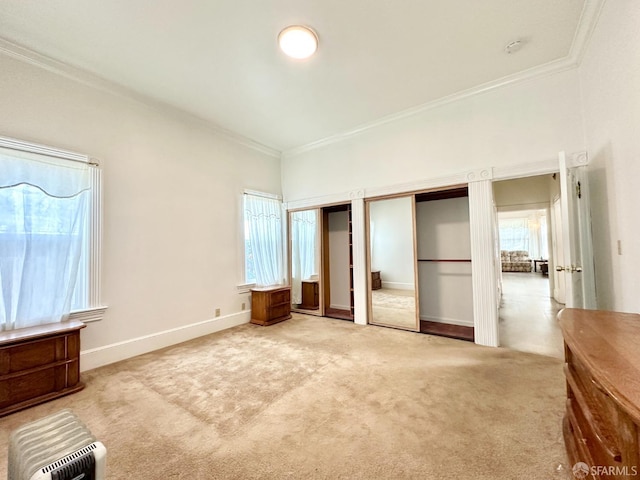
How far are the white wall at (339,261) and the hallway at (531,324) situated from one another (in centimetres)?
261

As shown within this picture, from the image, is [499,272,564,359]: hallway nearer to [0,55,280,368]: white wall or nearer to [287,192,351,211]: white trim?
[287,192,351,211]: white trim

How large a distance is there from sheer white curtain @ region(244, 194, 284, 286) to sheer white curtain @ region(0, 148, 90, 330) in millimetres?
2274

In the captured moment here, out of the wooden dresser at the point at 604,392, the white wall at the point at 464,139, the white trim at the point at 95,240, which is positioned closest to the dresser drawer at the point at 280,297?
the white wall at the point at 464,139

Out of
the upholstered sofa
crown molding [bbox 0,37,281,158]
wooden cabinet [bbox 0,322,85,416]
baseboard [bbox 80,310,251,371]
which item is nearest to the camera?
wooden cabinet [bbox 0,322,85,416]

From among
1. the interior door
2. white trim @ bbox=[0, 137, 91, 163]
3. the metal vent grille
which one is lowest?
the metal vent grille

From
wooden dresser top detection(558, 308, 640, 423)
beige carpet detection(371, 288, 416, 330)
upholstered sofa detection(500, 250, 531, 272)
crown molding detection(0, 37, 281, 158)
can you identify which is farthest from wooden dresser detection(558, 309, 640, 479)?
upholstered sofa detection(500, 250, 531, 272)

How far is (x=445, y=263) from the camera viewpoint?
433 cm

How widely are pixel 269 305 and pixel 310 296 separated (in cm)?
122

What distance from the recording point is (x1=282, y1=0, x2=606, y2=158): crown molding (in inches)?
90.7

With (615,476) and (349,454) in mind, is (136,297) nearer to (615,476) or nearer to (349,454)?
(349,454)

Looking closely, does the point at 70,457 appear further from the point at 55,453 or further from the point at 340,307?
the point at 340,307

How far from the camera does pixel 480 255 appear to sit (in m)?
3.40

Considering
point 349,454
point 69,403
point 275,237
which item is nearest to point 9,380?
point 69,403

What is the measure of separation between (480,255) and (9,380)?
→ 15.6ft
